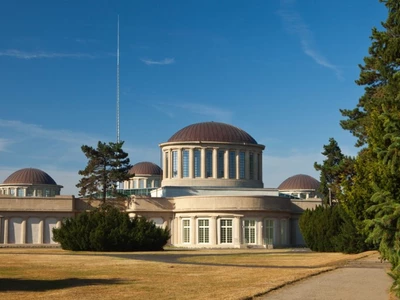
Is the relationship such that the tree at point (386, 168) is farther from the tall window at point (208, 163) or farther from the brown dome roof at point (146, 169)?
the brown dome roof at point (146, 169)

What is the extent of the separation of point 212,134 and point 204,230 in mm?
12562

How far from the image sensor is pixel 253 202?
68.2m

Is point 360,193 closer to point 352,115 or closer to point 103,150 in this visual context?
point 352,115

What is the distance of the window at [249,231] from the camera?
67.8 m

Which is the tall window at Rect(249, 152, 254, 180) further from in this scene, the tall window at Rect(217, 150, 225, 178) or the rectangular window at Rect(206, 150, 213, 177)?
the rectangular window at Rect(206, 150, 213, 177)

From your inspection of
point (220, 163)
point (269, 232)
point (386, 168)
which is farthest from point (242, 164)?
point (386, 168)

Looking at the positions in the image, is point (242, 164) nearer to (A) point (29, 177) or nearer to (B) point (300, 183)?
(B) point (300, 183)

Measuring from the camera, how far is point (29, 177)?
114188 mm

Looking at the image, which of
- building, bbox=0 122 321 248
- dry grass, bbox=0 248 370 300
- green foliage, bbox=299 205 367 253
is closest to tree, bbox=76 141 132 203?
building, bbox=0 122 321 248

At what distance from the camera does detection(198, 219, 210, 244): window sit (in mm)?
68062

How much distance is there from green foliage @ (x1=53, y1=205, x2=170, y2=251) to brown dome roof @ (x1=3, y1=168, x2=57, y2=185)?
5746 cm

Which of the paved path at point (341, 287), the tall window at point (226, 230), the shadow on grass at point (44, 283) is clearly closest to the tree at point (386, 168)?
the paved path at point (341, 287)

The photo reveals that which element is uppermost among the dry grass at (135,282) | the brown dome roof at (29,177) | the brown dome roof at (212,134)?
the brown dome roof at (212,134)

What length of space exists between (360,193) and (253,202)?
129 ft
